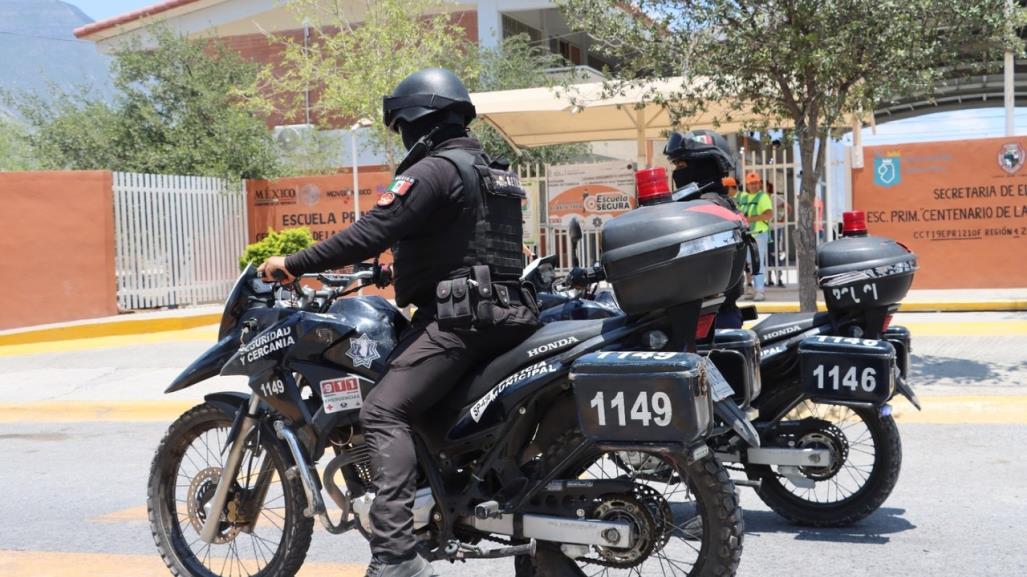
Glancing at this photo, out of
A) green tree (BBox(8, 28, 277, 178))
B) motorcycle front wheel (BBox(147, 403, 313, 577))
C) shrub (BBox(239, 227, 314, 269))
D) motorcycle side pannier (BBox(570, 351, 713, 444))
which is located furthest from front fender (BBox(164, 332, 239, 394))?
green tree (BBox(8, 28, 277, 178))

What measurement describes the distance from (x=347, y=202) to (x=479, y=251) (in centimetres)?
1542

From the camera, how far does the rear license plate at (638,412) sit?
3.19 meters

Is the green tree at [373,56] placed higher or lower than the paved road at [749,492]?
higher

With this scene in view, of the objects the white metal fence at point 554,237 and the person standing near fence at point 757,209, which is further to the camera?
the white metal fence at point 554,237

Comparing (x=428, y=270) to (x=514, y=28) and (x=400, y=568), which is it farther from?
(x=514, y=28)

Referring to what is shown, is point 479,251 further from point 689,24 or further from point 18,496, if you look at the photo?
point 689,24

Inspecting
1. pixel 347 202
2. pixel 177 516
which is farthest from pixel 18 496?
pixel 347 202

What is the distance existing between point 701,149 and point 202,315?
11.6 metres

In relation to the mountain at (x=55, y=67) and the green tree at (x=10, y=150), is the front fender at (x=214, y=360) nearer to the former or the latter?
the mountain at (x=55, y=67)

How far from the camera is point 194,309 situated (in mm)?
16750

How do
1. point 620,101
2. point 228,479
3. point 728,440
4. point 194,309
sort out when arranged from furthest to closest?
point 194,309 < point 620,101 < point 728,440 < point 228,479

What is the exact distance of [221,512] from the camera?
4129mm

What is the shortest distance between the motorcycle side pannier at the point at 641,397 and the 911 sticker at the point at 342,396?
91 cm

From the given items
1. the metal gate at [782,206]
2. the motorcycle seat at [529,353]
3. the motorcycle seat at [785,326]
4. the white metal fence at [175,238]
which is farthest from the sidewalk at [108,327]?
the motorcycle seat at [529,353]
